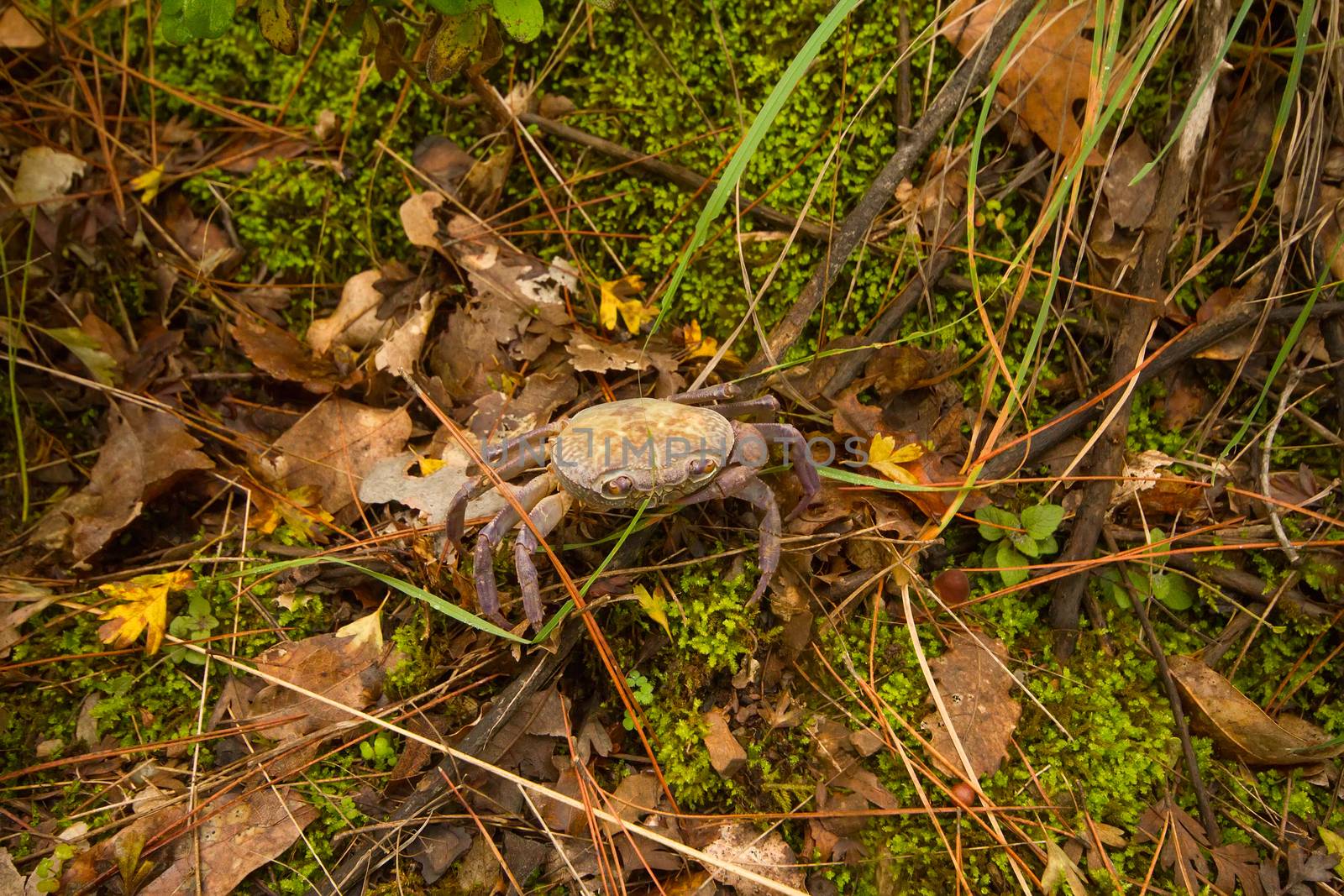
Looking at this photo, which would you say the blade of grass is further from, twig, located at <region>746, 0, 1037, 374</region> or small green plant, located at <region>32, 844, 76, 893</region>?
small green plant, located at <region>32, 844, 76, 893</region>

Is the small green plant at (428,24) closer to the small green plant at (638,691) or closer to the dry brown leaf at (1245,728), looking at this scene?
the small green plant at (638,691)

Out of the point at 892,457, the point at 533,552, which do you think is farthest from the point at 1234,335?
the point at 533,552

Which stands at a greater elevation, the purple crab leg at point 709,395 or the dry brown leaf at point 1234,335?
the dry brown leaf at point 1234,335

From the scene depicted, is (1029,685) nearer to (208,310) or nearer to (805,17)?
(805,17)

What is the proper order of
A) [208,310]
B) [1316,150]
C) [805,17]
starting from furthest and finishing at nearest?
[208,310]
[805,17]
[1316,150]

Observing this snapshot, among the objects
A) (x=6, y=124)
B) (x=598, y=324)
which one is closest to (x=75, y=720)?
(x=598, y=324)

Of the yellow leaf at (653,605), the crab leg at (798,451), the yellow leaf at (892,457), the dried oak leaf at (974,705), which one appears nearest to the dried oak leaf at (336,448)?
the yellow leaf at (653,605)

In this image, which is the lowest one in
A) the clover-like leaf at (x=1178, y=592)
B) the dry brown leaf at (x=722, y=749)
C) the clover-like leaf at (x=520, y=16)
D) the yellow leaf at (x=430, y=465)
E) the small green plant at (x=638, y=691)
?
the dry brown leaf at (x=722, y=749)
